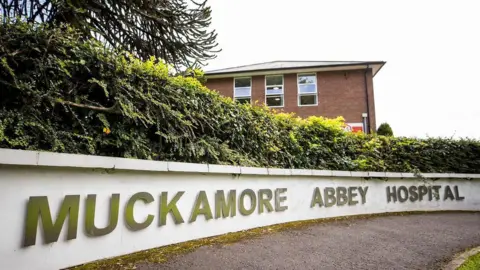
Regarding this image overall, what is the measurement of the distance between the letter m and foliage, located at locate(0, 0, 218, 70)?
4.08 m

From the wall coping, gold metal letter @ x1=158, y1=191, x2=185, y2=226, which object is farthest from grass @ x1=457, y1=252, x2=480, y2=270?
gold metal letter @ x1=158, y1=191, x2=185, y2=226

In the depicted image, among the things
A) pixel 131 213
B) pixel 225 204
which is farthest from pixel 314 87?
pixel 131 213

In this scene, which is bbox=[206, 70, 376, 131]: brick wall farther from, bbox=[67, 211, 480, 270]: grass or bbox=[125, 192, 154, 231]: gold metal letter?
bbox=[125, 192, 154, 231]: gold metal letter

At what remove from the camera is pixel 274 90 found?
18812mm

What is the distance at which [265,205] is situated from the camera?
566 centimetres

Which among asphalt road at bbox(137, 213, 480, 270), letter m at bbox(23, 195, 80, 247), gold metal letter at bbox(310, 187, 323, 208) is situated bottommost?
asphalt road at bbox(137, 213, 480, 270)

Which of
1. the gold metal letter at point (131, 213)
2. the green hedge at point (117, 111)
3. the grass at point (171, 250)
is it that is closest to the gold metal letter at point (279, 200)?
the grass at point (171, 250)

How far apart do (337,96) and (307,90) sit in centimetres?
188

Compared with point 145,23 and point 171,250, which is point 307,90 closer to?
point 145,23

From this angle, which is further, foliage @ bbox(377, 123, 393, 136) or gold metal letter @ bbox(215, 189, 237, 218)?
foliage @ bbox(377, 123, 393, 136)

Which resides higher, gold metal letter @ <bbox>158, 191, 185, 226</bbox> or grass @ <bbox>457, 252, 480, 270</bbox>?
gold metal letter @ <bbox>158, 191, 185, 226</bbox>

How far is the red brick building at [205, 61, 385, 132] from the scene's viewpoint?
17.1 metres

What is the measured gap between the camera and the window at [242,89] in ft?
62.5

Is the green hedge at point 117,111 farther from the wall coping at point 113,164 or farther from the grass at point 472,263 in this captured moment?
the grass at point 472,263
